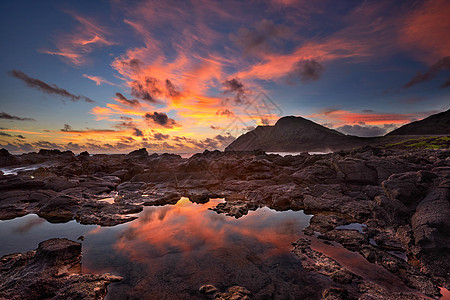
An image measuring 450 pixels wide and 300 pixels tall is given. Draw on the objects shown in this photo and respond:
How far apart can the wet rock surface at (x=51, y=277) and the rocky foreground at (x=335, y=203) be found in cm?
235

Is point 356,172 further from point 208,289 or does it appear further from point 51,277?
point 51,277

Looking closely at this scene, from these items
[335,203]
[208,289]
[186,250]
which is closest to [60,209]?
[186,250]

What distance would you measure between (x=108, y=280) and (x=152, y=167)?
3621 centimetres

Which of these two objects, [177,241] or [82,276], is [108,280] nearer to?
[82,276]

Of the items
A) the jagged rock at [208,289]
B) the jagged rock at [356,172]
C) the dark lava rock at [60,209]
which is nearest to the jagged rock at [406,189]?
the jagged rock at [356,172]

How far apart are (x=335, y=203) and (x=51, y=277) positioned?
21215mm

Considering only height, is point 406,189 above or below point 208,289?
above

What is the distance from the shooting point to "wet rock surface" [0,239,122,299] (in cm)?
761

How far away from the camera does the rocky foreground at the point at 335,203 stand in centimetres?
902

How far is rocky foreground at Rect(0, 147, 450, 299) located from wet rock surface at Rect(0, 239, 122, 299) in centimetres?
235

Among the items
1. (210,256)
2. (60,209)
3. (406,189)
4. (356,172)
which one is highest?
(356,172)

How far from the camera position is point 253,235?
1373 centimetres

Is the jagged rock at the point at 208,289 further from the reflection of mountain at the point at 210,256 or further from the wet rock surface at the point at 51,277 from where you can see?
the wet rock surface at the point at 51,277

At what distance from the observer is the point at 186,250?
38.5 ft
